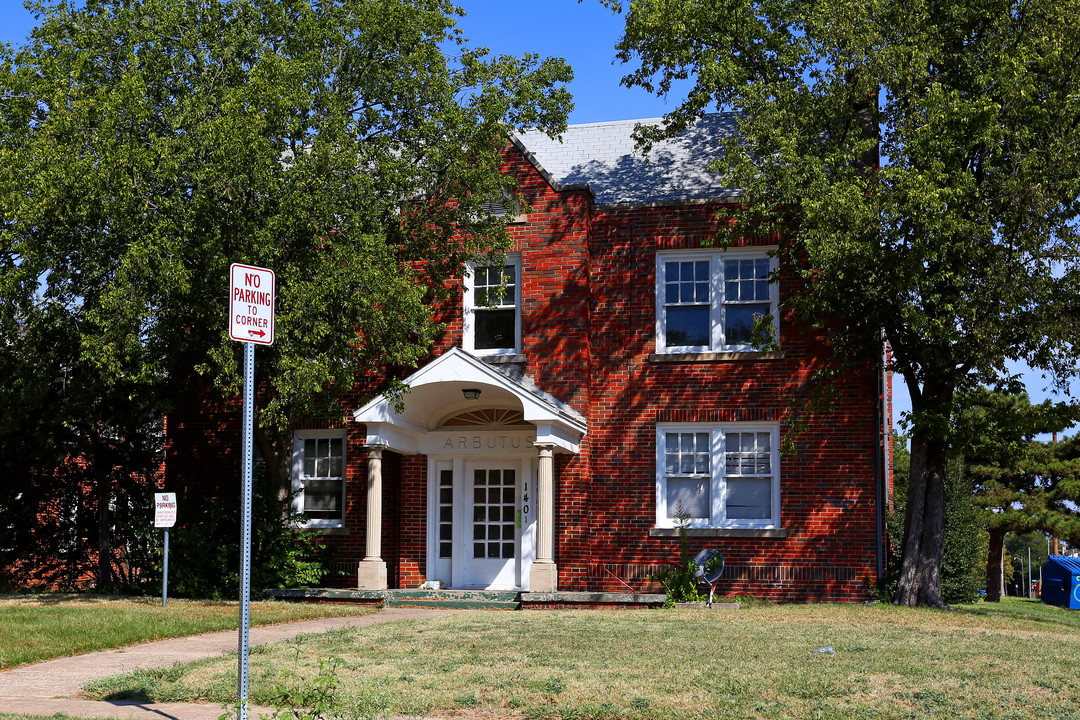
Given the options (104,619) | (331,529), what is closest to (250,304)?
(104,619)

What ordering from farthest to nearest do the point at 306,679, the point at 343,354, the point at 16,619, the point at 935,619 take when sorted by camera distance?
the point at 343,354
the point at 935,619
the point at 16,619
the point at 306,679

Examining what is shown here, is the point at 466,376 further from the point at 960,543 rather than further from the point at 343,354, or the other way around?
the point at 960,543

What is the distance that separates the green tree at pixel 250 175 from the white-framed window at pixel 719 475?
4966 millimetres

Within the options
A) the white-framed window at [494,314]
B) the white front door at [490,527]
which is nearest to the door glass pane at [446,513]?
the white front door at [490,527]

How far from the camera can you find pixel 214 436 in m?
20.9

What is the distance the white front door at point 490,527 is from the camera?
19.2 metres

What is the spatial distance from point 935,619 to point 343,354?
360 inches

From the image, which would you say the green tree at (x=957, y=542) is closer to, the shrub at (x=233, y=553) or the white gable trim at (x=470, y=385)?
the white gable trim at (x=470, y=385)

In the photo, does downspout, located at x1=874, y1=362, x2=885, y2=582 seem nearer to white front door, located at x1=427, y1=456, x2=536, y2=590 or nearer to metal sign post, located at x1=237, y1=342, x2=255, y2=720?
white front door, located at x1=427, y1=456, x2=536, y2=590

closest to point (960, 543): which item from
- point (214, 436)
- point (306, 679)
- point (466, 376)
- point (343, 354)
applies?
point (466, 376)

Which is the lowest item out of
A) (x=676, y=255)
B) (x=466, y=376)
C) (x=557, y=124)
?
(x=466, y=376)

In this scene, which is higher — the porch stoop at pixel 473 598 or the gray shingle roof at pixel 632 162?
the gray shingle roof at pixel 632 162

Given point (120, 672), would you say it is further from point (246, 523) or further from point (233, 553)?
point (233, 553)

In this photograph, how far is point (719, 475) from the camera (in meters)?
18.7
